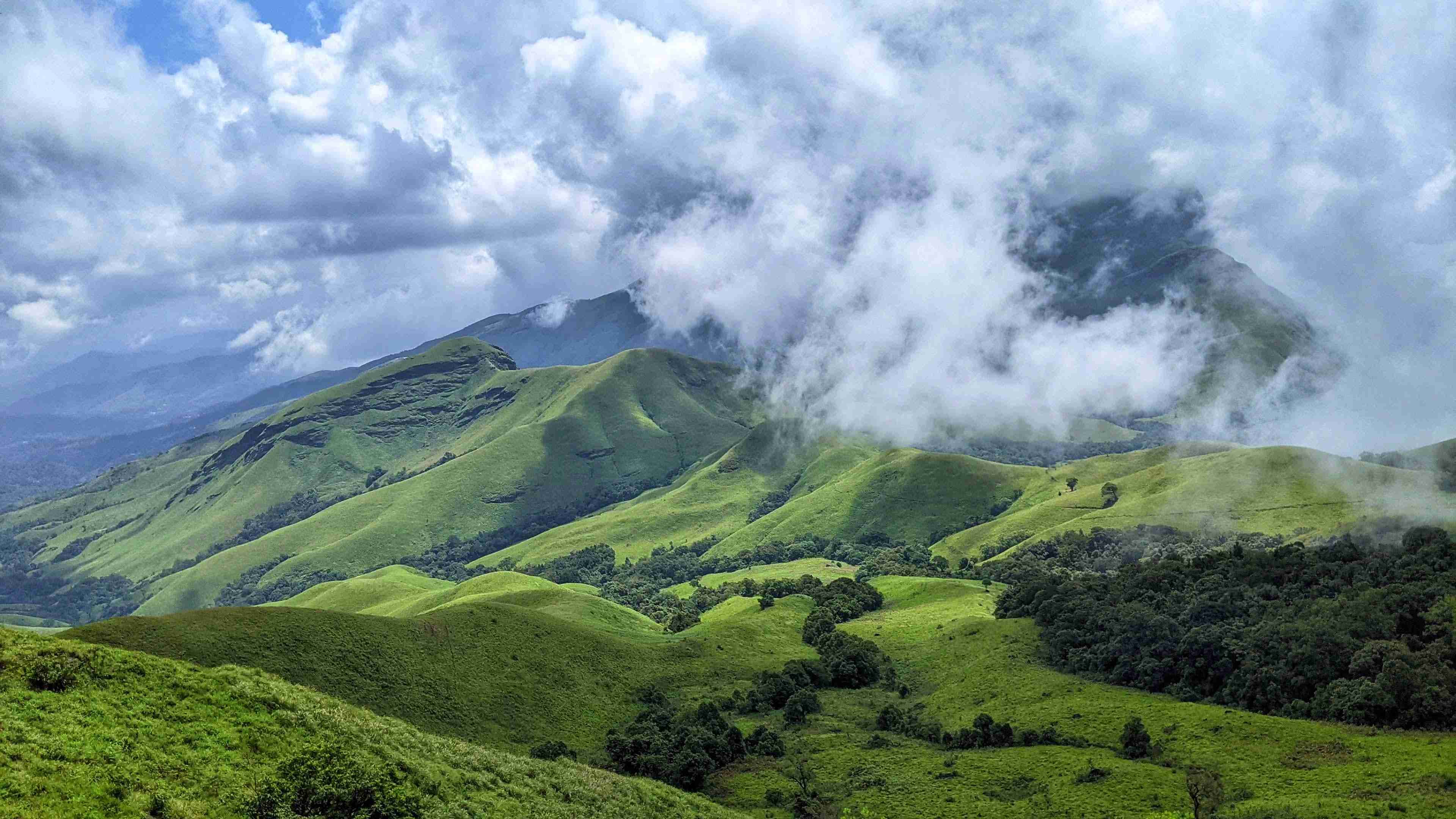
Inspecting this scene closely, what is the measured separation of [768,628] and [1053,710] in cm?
6640

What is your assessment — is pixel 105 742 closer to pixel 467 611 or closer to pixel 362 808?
pixel 362 808

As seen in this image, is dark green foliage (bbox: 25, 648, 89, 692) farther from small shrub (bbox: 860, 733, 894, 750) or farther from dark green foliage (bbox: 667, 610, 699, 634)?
dark green foliage (bbox: 667, 610, 699, 634)

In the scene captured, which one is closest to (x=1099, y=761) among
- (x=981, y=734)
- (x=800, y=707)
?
(x=981, y=734)

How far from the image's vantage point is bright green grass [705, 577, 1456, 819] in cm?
7050

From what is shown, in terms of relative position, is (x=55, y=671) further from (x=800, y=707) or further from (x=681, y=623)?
(x=681, y=623)

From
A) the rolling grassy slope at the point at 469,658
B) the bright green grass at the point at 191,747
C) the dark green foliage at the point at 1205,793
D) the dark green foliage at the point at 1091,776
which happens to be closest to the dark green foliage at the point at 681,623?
the rolling grassy slope at the point at 469,658

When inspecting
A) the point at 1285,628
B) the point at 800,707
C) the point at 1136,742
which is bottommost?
the point at 1136,742

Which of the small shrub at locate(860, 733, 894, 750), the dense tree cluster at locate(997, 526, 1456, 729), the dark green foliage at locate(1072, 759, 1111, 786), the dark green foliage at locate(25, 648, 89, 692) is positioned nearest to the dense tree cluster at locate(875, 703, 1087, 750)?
the small shrub at locate(860, 733, 894, 750)

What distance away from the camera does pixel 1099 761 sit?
82625mm

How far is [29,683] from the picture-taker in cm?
3959

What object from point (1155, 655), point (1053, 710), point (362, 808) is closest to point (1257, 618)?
point (1155, 655)

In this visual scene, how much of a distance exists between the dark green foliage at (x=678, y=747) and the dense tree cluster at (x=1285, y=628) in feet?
174

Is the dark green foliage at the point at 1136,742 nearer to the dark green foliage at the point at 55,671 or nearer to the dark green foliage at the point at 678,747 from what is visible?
the dark green foliage at the point at 678,747

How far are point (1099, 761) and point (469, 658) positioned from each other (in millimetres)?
74432
